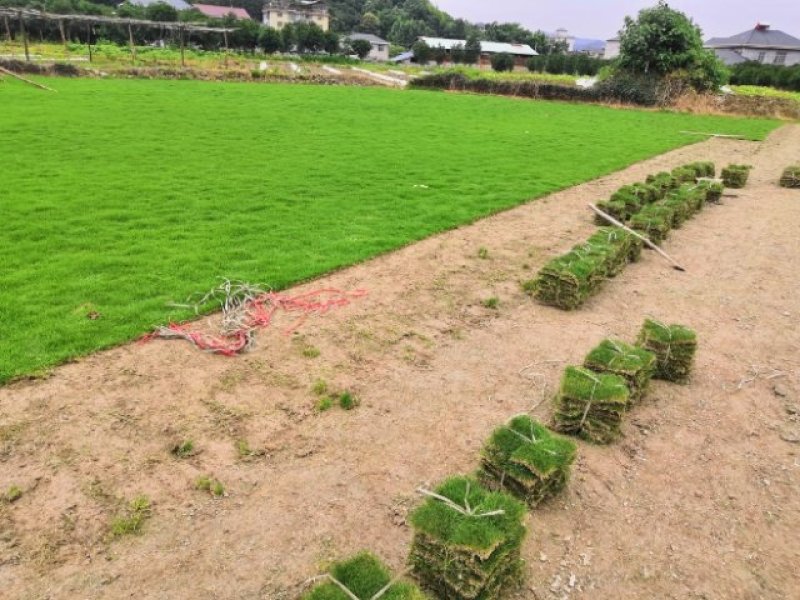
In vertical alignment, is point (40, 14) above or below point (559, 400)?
above

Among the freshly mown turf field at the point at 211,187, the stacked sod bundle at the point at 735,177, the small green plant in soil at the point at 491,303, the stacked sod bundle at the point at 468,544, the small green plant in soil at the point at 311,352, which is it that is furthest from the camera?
the stacked sod bundle at the point at 735,177

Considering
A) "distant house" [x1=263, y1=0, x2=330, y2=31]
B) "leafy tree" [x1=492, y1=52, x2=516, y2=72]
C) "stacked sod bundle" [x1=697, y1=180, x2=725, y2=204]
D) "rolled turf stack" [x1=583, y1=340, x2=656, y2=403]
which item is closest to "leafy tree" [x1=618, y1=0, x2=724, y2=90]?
"stacked sod bundle" [x1=697, y1=180, x2=725, y2=204]

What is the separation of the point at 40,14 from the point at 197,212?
34418mm

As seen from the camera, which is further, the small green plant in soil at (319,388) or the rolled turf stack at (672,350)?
the rolled turf stack at (672,350)

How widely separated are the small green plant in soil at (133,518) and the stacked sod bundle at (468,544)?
80.0 inches

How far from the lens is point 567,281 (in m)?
7.83

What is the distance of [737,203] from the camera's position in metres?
14.9

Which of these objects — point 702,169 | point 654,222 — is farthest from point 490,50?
point 654,222

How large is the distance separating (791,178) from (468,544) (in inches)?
716

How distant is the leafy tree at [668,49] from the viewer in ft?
117

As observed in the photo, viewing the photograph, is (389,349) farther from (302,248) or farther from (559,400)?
(302,248)

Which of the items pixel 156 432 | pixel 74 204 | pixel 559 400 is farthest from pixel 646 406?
pixel 74 204

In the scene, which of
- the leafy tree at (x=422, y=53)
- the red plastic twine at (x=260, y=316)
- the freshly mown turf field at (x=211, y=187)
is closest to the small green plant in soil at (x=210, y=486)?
the red plastic twine at (x=260, y=316)

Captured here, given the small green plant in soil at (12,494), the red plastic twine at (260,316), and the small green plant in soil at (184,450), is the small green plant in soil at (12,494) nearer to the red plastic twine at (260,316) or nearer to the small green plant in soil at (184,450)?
the small green plant in soil at (184,450)
